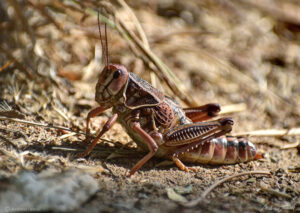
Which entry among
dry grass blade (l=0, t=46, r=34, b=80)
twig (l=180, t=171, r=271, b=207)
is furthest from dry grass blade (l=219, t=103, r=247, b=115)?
dry grass blade (l=0, t=46, r=34, b=80)


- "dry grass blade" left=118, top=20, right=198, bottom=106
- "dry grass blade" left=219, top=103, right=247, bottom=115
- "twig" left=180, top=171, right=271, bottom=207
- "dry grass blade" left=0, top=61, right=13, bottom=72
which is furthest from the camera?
"dry grass blade" left=219, top=103, right=247, bottom=115

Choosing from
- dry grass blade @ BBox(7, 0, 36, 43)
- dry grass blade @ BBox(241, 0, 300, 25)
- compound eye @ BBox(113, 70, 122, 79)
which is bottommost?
compound eye @ BBox(113, 70, 122, 79)

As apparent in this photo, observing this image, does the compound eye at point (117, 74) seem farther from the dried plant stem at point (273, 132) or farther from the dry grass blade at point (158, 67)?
the dried plant stem at point (273, 132)

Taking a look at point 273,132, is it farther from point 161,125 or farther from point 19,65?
point 19,65

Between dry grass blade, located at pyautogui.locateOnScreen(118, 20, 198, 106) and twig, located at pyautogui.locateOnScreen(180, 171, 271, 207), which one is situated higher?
dry grass blade, located at pyautogui.locateOnScreen(118, 20, 198, 106)

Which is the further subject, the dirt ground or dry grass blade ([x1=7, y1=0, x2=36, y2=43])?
dry grass blade ([x1=7, y1=0, x2=36, y2=43])

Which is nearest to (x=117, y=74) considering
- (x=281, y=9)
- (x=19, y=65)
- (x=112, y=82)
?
(x=112, y=82)

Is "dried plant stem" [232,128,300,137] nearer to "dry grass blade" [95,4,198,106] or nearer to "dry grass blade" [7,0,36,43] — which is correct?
"dry grass blade" [95,4,198,106]
